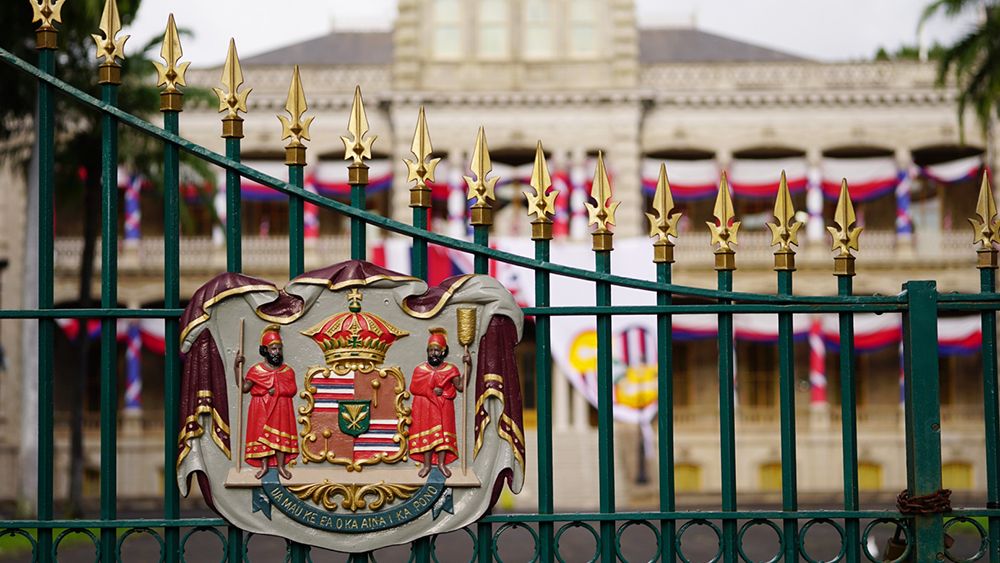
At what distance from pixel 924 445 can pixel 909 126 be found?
25401 millimetres

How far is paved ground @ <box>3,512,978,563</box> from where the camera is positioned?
16.2 metres

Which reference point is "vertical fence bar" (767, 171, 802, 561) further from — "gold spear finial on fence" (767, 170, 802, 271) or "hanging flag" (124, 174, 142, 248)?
"hanging flag" (124, 174, 142, 248)

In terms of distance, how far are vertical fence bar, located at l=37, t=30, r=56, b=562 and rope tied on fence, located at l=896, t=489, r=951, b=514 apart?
3246mm

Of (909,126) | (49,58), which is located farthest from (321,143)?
(49,58)

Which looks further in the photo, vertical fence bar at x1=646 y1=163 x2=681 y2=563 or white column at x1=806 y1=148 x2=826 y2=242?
white column at x1=806 y1=148 x2=826 y2=242

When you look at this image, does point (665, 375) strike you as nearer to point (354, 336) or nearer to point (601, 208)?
point (601, 208)

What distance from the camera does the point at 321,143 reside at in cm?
2806

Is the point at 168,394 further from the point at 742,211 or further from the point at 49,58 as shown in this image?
the point at 742,211

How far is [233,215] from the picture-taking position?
441 cm

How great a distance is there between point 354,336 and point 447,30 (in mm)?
24387

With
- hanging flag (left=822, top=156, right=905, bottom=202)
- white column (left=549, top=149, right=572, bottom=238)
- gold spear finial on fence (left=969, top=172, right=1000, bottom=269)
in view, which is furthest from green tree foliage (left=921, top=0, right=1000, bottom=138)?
gold spear finial on fence (left=969, top=172, right=1000, bottom=269)

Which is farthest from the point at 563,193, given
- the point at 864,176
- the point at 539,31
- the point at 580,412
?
the point at 864,176

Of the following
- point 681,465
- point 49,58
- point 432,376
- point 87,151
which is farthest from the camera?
point 681,465

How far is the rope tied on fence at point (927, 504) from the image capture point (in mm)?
4457
